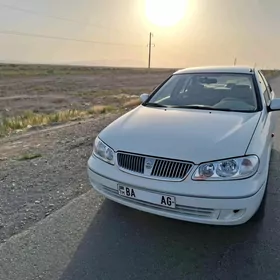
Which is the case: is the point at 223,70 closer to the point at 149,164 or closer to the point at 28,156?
the point at 149,164

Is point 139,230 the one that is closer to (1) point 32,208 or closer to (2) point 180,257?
(2) point 180,257

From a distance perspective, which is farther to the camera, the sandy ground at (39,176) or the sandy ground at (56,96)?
the sandy ground at (56,96)

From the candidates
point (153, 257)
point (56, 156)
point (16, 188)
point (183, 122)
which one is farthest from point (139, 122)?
point (56, 156)

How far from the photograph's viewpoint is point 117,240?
2.70 metres

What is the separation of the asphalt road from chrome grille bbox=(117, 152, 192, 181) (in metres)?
0.67

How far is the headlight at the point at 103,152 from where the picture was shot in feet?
9.34

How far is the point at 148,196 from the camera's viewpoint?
257 cm

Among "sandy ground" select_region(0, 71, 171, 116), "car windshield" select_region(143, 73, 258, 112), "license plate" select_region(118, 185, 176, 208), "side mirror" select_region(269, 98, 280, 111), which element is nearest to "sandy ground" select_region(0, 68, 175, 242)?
"license plate" select_region(118, 185, 176, 208)

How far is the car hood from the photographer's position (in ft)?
8.28

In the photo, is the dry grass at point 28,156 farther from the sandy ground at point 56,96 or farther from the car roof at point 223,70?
the sandy ground at point 56,96

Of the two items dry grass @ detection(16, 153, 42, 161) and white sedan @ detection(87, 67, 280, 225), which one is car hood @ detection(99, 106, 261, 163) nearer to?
white sedan @ detection(87, 67, 280, 225)

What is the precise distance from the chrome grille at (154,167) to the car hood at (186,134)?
2.1 inches

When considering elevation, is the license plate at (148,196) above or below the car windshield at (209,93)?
below

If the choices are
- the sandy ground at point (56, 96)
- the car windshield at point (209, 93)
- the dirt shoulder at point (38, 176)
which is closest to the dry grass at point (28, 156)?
the dirt shoulder at point (38, 176)
